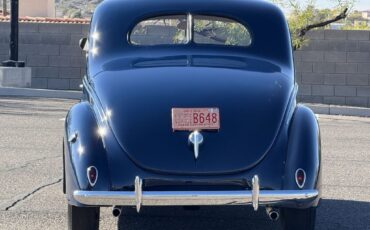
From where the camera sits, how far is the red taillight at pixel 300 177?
5.94 metres

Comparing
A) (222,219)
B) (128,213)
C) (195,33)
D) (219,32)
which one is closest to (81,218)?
(128,213)

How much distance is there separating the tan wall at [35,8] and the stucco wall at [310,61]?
36619 mm

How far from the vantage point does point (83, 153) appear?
598cm

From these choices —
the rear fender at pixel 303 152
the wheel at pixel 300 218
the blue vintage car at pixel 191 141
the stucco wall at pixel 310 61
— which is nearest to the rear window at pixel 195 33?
the blue vintage car at pixel 191 141

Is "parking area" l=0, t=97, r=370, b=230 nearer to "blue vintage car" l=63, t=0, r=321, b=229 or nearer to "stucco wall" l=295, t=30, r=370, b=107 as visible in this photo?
"blue vintage car" l=63, t=0, r=321, b=229

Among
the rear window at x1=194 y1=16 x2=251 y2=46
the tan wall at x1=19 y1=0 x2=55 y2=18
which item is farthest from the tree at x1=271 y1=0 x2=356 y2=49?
the tan wall at x1=19 y1=0 x2=55 y2=18

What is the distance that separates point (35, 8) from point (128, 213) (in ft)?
A: 172

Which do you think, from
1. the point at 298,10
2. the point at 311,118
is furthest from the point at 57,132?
the point at 298,10

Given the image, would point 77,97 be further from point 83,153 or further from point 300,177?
point 300,177

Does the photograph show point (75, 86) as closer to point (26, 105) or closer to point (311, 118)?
point (26, 105)

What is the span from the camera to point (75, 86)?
21.4m

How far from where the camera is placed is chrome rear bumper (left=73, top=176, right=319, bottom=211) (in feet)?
18.7

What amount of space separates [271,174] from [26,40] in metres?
16.1

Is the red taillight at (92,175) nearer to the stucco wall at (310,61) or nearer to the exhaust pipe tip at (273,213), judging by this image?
the exhaust pipe tip at (273,213)
